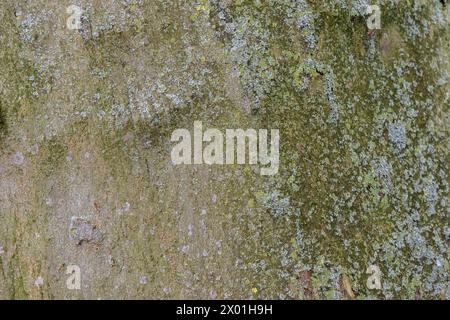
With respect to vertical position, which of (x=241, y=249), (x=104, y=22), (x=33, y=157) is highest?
(x=104, y=22)

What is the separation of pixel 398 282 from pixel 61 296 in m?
0.62

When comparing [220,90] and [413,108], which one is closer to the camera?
[220,90]

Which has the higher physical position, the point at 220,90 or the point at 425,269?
the point at 220,90

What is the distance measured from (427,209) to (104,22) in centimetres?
73

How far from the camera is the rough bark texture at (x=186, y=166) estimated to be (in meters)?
1.06

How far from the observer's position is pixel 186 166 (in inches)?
42.1

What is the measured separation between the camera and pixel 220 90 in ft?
3.57

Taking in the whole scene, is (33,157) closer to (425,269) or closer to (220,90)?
(220,90)

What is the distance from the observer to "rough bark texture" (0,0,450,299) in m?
1.06

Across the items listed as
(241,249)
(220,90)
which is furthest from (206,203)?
(220,90)

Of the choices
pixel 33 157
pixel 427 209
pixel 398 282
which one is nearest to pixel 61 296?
pixel 33 157

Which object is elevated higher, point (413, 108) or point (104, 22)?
point (104, 22)
